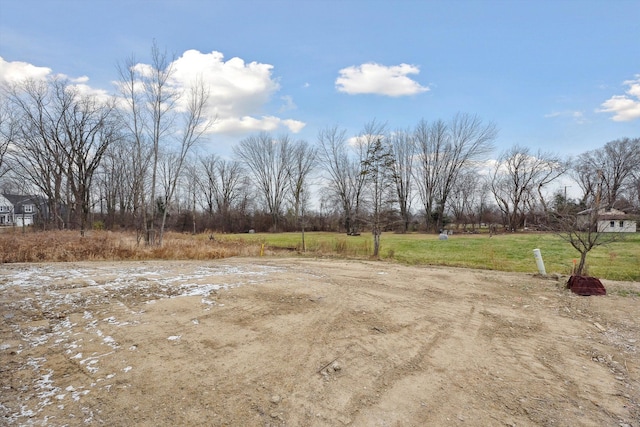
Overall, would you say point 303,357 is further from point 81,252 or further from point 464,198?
point 464,198

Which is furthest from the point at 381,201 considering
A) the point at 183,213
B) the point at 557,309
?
the point at 183,213

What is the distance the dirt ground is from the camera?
8.46ft

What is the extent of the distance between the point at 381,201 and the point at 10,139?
2608cm

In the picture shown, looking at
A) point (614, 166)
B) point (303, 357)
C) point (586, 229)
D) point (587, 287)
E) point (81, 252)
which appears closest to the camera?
point (303, 357)

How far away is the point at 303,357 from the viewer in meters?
3.52

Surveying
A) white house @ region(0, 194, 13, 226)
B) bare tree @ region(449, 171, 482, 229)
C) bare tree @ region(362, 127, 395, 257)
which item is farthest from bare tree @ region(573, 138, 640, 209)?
white house @ region(0, 194, 13, 226)

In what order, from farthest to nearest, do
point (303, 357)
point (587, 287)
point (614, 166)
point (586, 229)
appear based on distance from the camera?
point (614, 166) → point (586, 229) → point (587, 287) → point (303, 357)

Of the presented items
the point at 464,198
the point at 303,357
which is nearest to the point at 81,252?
the point at 303,357

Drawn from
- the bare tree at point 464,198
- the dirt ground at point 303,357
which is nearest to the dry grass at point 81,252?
the dirt ground at point 303,357

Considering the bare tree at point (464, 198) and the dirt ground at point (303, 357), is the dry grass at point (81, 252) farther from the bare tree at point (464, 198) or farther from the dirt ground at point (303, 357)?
the bare tree at point (464, 198)

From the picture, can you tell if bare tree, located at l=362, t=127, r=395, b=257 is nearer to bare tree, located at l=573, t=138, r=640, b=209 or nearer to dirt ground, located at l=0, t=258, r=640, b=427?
dirt ground, located at l=0, t=258, r=640, b=427

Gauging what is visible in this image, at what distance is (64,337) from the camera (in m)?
3.74

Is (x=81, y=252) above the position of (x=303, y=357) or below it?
above

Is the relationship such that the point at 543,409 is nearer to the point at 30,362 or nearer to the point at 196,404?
the point at 196,404
